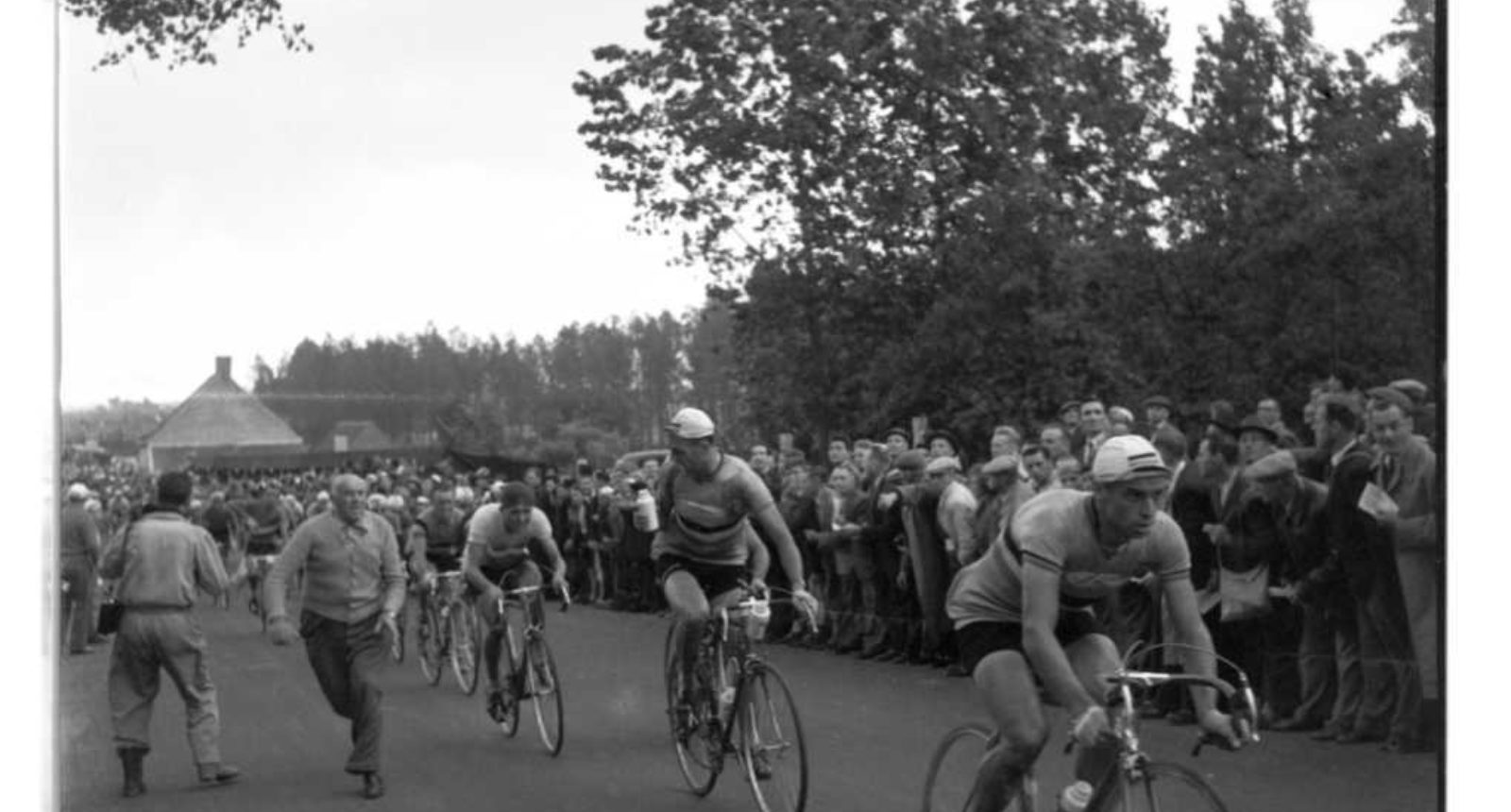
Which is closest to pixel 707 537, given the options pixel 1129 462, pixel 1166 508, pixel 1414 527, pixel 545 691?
pixel 545 691

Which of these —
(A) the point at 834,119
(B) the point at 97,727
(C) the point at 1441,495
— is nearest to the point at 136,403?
(B) the point at 97,727

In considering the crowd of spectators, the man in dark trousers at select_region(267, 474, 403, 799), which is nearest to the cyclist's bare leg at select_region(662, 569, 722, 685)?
the crowd of spectators

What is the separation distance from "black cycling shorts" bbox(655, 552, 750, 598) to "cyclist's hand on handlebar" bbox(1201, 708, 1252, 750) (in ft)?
13.1

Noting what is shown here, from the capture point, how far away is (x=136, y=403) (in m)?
8.39

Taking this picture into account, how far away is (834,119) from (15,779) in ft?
12.4

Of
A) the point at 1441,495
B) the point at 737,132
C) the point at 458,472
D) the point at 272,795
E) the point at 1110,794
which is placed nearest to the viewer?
the point at 1110,794

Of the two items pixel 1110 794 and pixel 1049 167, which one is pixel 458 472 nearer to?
pixel 1049 167

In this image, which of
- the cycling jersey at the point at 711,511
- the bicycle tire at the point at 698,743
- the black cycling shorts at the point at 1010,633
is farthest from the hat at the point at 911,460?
the black cycling shorts at the point at 1010,633

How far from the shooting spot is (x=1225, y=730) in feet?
22.7

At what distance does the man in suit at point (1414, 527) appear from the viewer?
8.45 m

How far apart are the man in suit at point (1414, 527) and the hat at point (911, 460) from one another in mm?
2305

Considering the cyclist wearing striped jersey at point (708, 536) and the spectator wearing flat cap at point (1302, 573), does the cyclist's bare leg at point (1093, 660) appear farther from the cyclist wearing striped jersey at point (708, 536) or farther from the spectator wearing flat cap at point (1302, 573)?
the spectator wearing flat cap at point (1302, 573)
